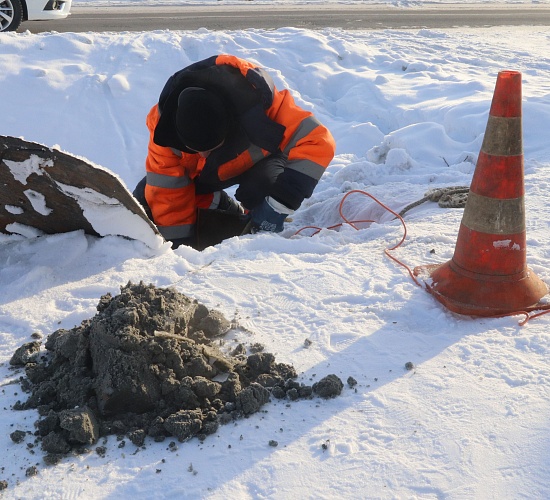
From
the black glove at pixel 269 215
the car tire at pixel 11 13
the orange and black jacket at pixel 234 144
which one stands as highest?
the car tire at pixel 11 13

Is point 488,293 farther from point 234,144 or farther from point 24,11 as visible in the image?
point 24,11

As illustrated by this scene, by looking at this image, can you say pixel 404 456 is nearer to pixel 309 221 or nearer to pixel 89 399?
pixel 89 399

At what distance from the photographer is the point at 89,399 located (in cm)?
221

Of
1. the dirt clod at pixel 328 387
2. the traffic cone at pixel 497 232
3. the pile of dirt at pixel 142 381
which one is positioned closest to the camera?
the pile of dirt at pixel 142 381

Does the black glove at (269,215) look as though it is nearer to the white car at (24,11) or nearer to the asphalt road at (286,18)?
the white car at (24,11)

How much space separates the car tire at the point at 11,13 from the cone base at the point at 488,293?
27.4 ft

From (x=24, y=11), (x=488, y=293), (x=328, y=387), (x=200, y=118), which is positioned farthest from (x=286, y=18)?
(x=328, y=387)

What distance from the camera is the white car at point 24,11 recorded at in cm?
884

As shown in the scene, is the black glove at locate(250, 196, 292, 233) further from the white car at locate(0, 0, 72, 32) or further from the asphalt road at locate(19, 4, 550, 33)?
the asphalt road at locate(19, 4, 550, 33)

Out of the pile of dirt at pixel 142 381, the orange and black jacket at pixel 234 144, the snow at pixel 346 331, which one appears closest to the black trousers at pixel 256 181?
the orange and black jacket at pixel 234 144

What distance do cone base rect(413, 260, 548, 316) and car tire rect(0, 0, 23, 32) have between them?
8360 mm

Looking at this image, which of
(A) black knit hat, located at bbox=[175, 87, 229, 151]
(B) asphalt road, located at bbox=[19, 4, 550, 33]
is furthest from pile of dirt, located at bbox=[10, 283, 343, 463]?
(B) asphalt road, located at bbox=[19, 4, 550, 33]

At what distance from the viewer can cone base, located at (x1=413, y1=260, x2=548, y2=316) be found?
2.75m

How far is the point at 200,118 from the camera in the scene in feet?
11.5
